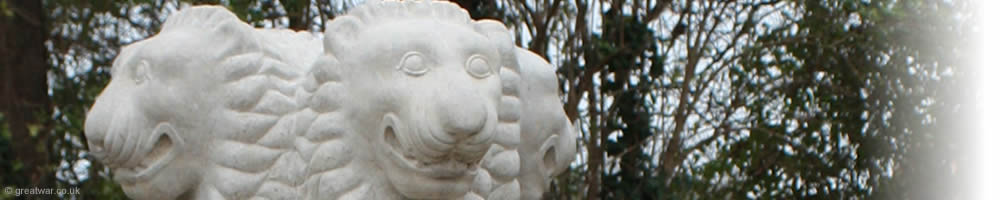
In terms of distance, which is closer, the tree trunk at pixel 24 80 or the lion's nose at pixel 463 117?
the lion's nose at pixel 463 117

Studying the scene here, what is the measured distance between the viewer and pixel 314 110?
3.20m

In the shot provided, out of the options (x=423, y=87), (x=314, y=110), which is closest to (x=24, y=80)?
(x=314, y=110)

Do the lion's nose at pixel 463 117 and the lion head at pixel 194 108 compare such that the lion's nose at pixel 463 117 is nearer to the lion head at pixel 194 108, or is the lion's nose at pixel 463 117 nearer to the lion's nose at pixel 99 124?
the lion head at pixel 194 108

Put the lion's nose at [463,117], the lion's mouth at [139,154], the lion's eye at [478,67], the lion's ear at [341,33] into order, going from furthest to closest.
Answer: the lion's mouth at [139,154] < the lion's ear at [341,33] < the lion's eye at [478,67] < the lion's nose at [463,117]

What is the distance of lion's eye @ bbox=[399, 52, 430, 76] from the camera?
9.95 feet

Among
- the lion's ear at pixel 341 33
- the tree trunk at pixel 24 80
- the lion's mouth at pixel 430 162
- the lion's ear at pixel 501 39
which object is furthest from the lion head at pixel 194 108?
the tree trunk at pixel 24 80

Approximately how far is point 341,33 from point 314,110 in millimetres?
195

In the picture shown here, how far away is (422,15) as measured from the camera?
3.21m

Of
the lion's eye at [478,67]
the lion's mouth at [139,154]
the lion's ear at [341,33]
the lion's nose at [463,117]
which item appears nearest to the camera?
the lion's nose at [463,117]

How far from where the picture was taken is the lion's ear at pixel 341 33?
10.4ft

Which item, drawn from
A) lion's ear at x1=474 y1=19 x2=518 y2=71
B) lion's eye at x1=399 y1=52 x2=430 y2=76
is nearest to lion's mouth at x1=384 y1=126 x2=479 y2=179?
lion's eye at x1=399 y1=52 x2=430 y2=76

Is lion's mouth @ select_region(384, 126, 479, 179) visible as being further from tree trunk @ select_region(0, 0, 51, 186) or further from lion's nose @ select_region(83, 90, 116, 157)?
tree trunk @ select_region(0, 0, 51, 186)

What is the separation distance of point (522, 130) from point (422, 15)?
1.54ft

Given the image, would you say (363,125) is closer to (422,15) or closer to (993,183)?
(422,15)
